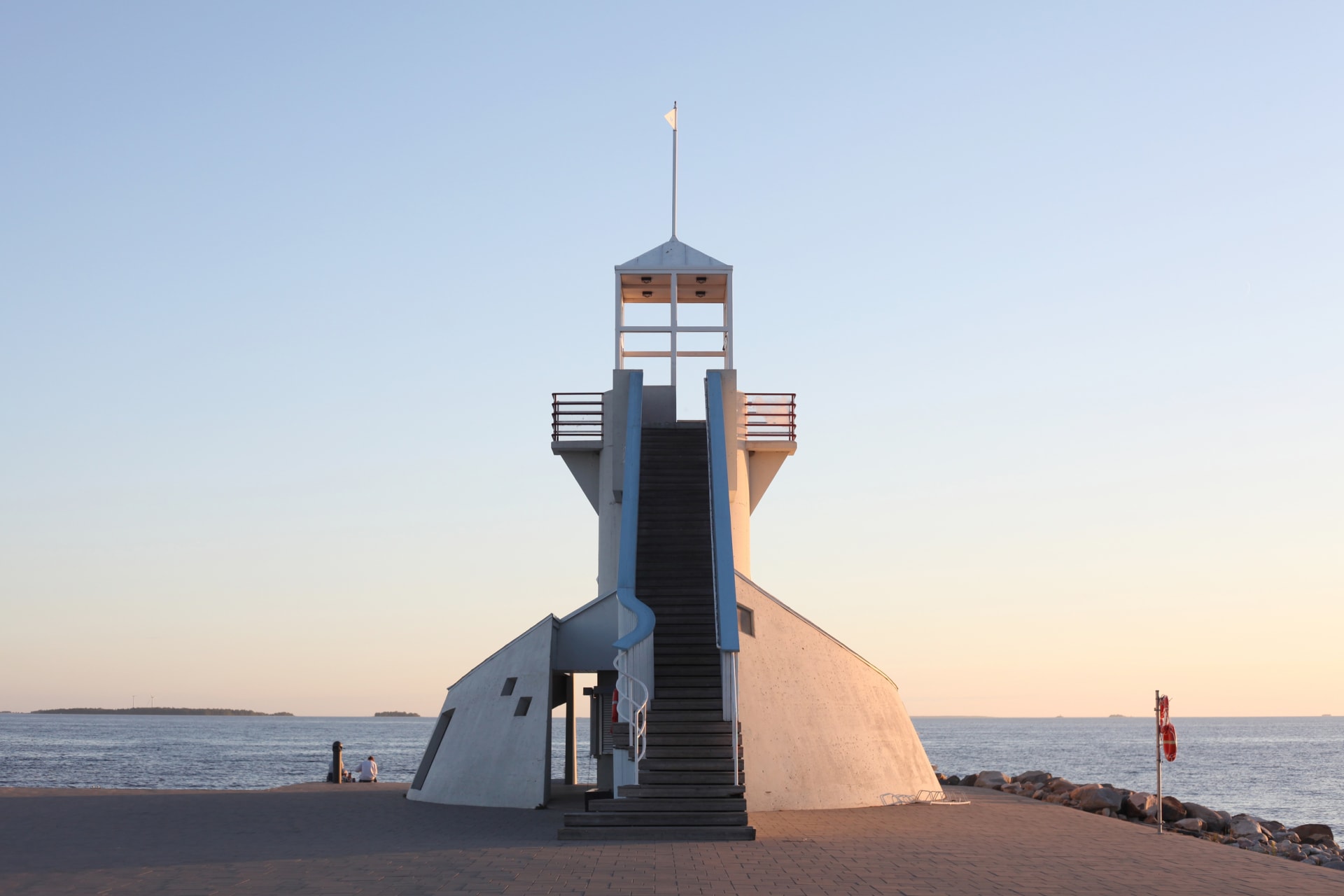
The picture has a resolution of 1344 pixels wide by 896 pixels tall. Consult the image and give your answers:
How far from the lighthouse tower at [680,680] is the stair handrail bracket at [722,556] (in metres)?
0.03

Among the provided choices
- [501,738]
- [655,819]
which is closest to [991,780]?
[501,738]

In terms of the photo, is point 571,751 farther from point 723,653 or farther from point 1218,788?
point 1218,788

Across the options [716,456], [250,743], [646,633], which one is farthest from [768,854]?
[250,743]

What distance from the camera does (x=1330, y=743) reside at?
118938 millimetres

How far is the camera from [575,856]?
11461mm

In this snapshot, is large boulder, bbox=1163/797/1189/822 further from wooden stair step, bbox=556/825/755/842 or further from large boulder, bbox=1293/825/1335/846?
wooden stair step, bbox=556/825/755/842

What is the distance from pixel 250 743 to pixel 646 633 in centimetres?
9299

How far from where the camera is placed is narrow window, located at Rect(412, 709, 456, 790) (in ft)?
63.5

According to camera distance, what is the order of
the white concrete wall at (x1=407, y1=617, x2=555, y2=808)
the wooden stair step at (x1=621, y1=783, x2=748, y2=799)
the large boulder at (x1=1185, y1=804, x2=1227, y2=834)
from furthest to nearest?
1. the large boulder at (x1=1185, y1=804, x2=1227, y2=834)
2. the white concrete wall at (x1=407, y1=617, x2=555, y2=808)
3. the wooden stair step at (x1=621, y1=783, x2=748, y2=799)

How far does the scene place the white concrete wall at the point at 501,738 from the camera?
57.0 feet

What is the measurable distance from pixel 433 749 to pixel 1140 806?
12258mm

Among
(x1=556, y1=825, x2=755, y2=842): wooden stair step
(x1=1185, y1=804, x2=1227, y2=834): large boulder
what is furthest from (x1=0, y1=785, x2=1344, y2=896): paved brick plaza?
(x1=1185, y1=804, x2=1227, y2=834): large boulder

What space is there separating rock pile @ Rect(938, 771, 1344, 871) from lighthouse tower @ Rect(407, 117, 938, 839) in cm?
442

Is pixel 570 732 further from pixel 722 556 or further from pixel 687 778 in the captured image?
pixel 687 778
